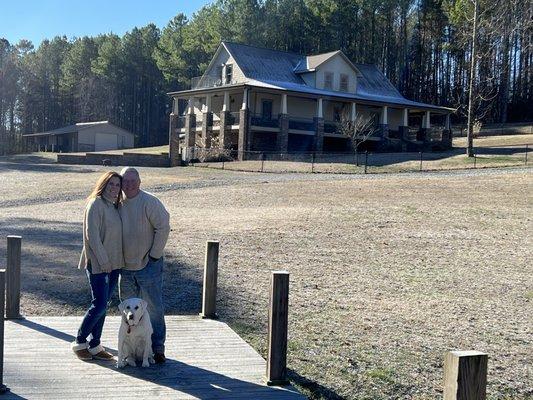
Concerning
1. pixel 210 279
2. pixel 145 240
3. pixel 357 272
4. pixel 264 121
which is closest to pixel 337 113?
pixel 264 121

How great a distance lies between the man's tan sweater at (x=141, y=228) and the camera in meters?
5.69

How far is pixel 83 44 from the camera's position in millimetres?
90062

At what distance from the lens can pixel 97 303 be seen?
19.0 ft

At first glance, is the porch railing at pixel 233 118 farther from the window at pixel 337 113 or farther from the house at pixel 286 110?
the window at pixel 337 113

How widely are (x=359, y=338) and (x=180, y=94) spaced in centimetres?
4237

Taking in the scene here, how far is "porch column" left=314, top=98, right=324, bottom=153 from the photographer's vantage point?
43.1 m

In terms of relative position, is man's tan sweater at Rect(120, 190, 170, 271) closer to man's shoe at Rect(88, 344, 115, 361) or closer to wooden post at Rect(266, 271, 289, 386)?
man's shoe at Rect(88, 344, 115, 361)

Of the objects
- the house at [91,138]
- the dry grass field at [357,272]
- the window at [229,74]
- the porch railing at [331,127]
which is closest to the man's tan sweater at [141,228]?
the dry grass field at [357,272]

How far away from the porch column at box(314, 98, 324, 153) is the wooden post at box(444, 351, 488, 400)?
39948 millimetres

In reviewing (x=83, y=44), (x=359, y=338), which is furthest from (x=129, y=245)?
(x=83, y=44)

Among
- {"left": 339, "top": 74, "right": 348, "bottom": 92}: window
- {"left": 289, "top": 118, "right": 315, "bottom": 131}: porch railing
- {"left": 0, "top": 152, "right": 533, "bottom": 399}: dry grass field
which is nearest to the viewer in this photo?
{"left": 0, "top": 152, "right": 533, "bottom": 399}: dry grass field

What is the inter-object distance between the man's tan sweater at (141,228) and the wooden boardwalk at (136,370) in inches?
39.5

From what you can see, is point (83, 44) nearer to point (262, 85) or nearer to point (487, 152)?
point (262, 85)

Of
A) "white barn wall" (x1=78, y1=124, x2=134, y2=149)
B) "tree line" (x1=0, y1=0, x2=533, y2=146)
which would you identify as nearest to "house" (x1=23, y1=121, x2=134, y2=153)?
"white barn wall" (x1=78, y1=124, x2=134, y2=149)
